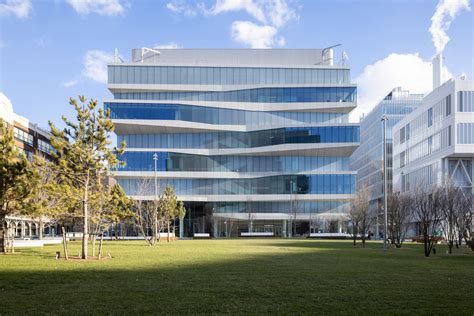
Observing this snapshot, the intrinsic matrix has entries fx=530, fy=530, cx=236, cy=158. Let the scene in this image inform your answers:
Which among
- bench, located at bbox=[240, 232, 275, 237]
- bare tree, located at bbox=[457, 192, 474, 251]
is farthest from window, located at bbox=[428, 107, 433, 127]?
bare tree, located at bbox=[457, 192, 474, 251]

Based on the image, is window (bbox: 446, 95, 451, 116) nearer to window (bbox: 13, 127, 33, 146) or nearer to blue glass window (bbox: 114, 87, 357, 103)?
blue glass window (bbox: 114, 87, 357, 103)

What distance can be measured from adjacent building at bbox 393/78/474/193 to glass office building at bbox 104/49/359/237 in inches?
476

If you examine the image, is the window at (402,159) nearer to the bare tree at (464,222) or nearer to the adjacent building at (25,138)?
the bare tree at (464,222)

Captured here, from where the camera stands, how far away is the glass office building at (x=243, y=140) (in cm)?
8788

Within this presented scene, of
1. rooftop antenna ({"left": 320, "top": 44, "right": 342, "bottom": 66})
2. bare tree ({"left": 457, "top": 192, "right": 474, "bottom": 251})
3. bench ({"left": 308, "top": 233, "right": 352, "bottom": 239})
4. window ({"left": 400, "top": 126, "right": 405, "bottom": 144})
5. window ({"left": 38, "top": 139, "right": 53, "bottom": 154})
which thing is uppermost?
rooftop antenna ({"left": 320, "top": 44, "right": 342, "bottom": 66})

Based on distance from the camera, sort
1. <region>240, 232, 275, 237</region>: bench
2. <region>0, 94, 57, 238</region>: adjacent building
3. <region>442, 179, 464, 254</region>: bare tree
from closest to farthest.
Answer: <region>442, 179, 464, 254</region>: bare tree → <region>0, 94, 57, 238</region>: adjacent building → <region>240, 232, 275, 237</region>: bench

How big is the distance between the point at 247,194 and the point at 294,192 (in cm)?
789

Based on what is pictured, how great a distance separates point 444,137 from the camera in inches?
3073

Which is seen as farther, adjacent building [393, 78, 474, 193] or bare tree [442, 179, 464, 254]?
adjacent building [393, 78, 474, 193]

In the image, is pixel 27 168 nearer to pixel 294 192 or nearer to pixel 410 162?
pixel 294 192

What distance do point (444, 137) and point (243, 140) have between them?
104 ft

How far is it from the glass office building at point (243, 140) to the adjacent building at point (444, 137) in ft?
39.7

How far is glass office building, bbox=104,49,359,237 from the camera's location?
8788 centimetres

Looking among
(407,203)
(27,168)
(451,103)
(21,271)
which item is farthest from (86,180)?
(451,103)
